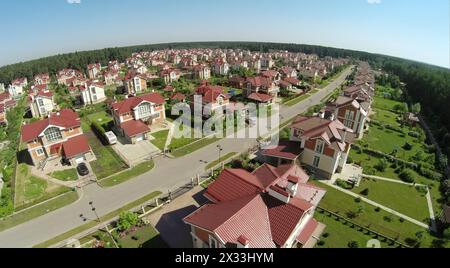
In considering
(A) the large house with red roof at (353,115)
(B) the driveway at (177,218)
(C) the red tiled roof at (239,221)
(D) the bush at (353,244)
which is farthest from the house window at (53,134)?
(A) the large house with red roof at (353,115)

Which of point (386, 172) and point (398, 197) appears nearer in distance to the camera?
point (398, 197)

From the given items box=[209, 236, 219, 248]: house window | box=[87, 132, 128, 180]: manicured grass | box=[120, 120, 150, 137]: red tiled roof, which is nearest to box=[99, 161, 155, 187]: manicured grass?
box=[87, 132, 128, 180]: manicured grass

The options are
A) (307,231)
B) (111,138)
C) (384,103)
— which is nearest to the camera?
(307,231)

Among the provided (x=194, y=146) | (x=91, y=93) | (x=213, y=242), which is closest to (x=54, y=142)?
(x=194, y=146)

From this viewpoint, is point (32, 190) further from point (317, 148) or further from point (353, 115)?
point (353, 115)

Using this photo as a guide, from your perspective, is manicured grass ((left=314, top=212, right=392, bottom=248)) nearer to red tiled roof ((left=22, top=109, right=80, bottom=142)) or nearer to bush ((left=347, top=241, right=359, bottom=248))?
bush ((left=347, top=241, right=359, bottom=248))

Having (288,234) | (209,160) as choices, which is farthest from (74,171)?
(288,234)
